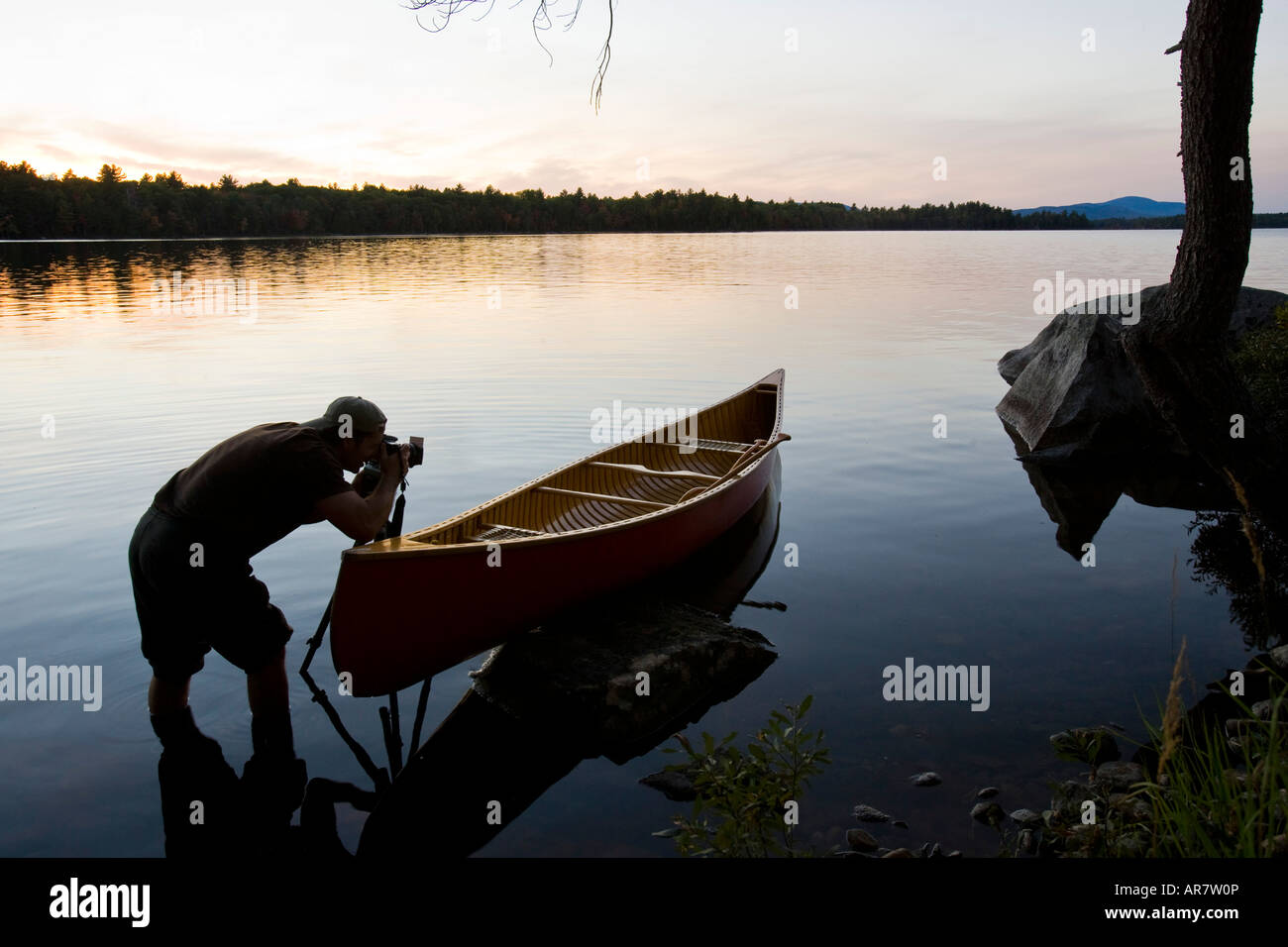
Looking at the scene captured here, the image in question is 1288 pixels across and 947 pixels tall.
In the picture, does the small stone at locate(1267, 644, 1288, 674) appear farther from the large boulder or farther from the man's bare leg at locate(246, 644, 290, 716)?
the man's bare leg at locate(246, 644, 290, 716)

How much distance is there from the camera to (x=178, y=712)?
558 cm

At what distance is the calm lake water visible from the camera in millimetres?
5230

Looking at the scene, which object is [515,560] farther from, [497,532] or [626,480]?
[626,480]

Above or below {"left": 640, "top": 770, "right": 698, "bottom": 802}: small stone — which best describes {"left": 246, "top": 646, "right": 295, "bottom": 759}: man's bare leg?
above

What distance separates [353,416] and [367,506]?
1.67 feet

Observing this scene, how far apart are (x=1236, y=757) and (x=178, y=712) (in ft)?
20.0

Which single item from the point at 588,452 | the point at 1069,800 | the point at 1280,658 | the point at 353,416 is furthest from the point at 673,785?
the point at 588,452

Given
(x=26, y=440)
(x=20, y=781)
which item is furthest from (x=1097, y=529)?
(x=26, y=440)

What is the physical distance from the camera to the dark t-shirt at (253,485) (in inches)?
Answer: 192

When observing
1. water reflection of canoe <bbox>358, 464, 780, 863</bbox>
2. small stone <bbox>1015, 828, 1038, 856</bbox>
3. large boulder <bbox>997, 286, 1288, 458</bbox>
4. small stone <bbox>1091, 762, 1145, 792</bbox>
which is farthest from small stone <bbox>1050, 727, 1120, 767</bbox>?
large boulder <bbox>997, 286, 1288, 458</bbox>

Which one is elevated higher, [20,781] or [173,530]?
[173,530]

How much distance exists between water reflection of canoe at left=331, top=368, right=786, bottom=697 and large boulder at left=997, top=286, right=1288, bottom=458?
5.04 meters
